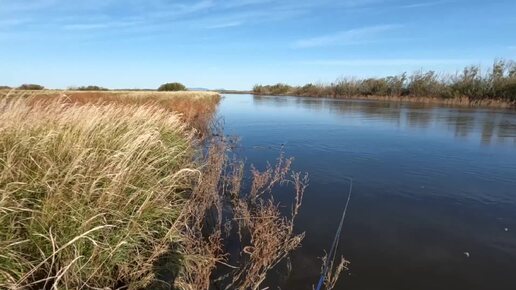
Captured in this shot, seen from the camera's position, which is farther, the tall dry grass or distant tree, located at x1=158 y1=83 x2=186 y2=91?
distant tree, located at x1=158 y1=83 x2=186 y2=91

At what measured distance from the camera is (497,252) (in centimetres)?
524

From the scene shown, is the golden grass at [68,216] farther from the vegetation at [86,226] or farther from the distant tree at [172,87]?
the distant tree at [172,87]

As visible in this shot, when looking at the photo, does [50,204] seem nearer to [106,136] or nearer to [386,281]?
[106,136]

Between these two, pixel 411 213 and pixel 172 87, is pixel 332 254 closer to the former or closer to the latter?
pixel 411 213

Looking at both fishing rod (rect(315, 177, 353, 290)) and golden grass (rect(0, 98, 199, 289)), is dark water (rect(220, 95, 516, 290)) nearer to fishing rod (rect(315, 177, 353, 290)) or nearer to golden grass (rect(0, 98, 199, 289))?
fishing rod (rect(315, 177, 353, 290))

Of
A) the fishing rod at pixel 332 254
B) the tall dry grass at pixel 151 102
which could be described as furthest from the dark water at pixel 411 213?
the tall dry grass at pixel 151 102

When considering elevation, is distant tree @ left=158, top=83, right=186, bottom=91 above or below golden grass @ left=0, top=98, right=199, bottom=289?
above

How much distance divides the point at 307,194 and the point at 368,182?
6.37 ft

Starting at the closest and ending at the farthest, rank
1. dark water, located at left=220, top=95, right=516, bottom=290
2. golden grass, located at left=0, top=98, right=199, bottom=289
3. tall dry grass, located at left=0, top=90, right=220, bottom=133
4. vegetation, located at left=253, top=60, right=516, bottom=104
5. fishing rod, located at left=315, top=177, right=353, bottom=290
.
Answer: golden grass, located at left=0, top=98, right=199, bottom=289, fishing rod, located at left=315, top=177, right=353, bottom=290, dark water, located at left=220, top=95, right=516, bottom=290, tall dry grass, located at left=0, top=90, right=220, bottom=133, vegetation, located at left=253, top=60, right=516, bottom=104

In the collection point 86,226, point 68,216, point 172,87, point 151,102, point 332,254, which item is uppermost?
point 172,87

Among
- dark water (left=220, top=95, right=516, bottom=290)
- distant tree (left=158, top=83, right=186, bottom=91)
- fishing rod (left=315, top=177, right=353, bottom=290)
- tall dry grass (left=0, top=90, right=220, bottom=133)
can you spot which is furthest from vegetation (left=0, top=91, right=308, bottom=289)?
distant tree (left=158, top=83, right=186, bottom=91)

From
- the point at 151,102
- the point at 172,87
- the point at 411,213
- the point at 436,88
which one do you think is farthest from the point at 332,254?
the point at 172,87

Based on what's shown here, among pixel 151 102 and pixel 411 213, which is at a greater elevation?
pixel 151 102

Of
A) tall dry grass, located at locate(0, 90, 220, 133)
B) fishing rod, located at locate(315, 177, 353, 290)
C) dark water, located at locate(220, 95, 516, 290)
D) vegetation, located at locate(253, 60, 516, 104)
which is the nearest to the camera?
fishing rod, located at locate(315, 177, 353, 290)
